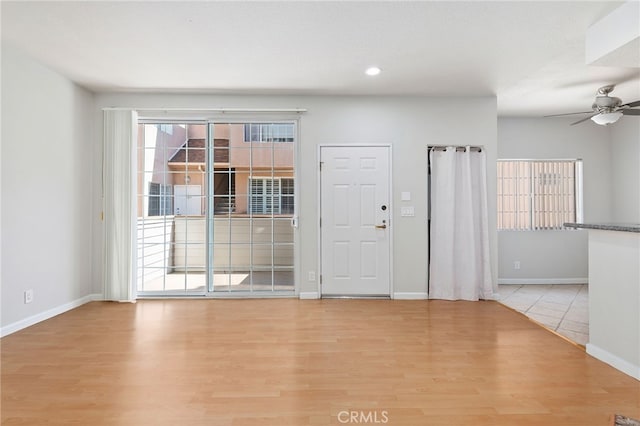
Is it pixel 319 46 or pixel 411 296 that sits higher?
pixel 319 46

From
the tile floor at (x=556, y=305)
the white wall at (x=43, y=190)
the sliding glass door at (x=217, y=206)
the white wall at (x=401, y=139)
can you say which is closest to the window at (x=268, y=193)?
the sliding glass door at (x=217, y=206)

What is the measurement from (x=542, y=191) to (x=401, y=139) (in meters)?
2.88

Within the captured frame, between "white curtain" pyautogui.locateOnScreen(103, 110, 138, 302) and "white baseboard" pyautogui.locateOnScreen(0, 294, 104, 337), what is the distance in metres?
0.22

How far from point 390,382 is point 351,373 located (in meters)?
0.28

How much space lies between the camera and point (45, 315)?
11.6ft

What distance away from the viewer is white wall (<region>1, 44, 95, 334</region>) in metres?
3.13

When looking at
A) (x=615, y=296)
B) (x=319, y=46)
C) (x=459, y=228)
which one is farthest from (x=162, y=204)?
(x=615, y=296)

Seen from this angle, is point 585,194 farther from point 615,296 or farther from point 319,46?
point 319,46

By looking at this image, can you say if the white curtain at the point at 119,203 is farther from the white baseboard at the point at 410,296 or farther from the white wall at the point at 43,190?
the white baseboard at the point at 410,296

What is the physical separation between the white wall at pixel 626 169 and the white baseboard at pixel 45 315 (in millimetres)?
7850

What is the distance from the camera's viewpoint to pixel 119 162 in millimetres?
4266

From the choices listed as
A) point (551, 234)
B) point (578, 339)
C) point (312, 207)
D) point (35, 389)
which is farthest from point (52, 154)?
point (551, 234)

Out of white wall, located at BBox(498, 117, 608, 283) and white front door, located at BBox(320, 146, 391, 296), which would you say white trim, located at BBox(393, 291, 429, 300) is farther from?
white wall, located at BBox(498, 117, 608, 283)

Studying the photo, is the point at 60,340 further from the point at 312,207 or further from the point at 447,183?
the point at 447,183
